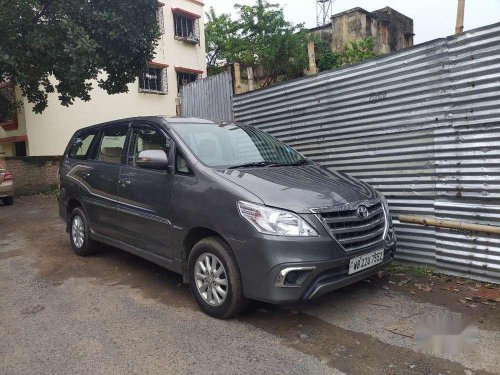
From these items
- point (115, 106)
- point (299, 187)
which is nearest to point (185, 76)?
point (115, 106)

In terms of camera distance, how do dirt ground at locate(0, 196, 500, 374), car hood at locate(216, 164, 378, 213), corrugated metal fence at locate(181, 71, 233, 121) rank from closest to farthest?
dirt ground at locate(0, 196, 500, 374) < car hood at locate(216, 164, 378, 213) < corrugated metal fence at locate(181, 71, 233, 121)

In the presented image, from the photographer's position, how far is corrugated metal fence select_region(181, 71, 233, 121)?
761cm

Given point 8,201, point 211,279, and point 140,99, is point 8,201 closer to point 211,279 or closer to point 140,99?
point 140,99

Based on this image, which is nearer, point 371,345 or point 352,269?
point 371,345

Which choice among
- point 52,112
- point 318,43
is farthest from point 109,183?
point 318,43

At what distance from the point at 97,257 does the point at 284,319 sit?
3161 millimetres

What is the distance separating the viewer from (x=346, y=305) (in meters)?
3.84

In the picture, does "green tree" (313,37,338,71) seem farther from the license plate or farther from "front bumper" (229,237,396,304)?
"front bumper" (229,237,396,304)

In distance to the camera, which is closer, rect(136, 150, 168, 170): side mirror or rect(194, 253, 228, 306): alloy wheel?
rect(194, 253, 228, 306): alloy wheel

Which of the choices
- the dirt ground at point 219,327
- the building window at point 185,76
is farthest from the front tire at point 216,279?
the building window at point 185,76

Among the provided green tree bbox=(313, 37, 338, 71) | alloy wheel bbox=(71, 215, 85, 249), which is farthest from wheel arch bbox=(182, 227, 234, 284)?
green tree bbox=(313, 37, 338, 71)

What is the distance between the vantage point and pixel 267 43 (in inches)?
784

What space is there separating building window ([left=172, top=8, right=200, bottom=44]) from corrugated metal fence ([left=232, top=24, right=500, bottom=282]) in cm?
1377

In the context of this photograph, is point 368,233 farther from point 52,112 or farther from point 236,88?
point 52,112
